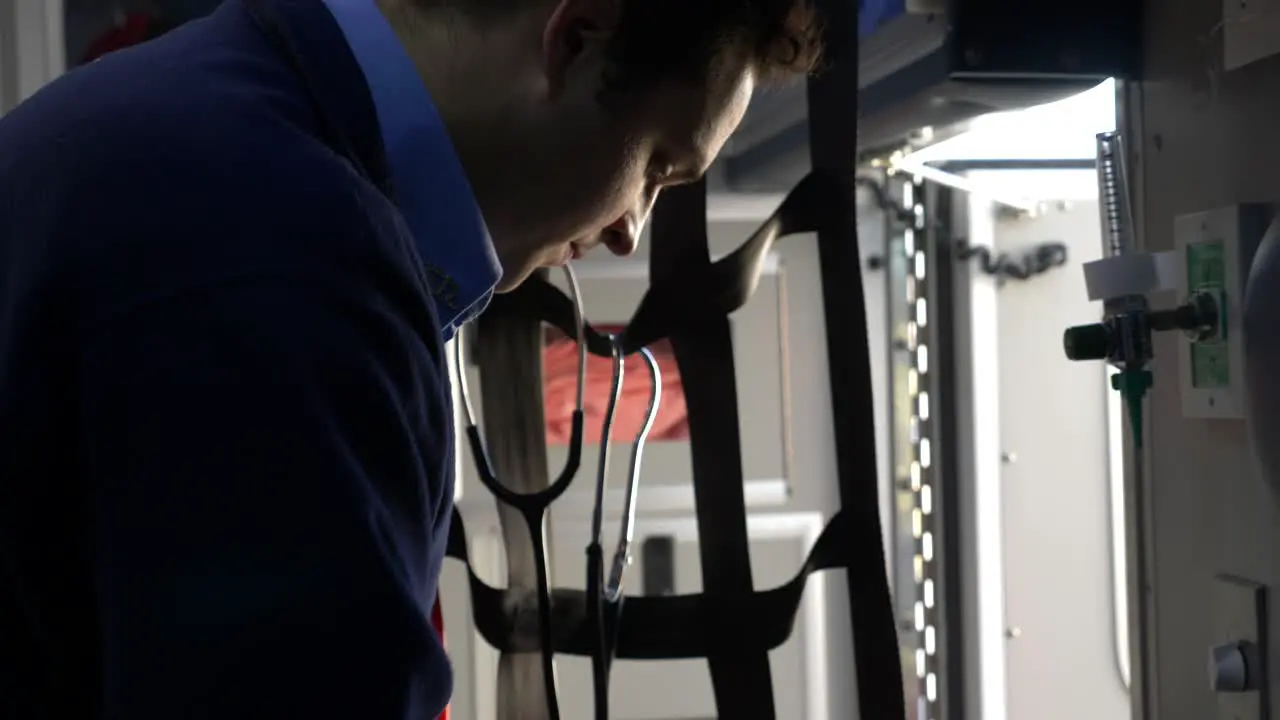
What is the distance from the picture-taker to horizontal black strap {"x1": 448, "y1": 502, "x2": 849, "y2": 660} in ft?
3.62

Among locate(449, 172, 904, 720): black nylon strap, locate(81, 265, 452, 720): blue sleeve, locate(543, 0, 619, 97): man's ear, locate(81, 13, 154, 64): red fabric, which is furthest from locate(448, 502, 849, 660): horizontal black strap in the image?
locate(81, 13, 154, 64): red fabric

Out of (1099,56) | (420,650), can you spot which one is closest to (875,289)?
(1099,56)

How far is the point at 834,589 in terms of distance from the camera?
1882mm

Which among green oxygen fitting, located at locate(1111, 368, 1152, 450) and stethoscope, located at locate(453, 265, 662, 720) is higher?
green oxygen fitting, located at locate(1111, 368, 1152, 450)

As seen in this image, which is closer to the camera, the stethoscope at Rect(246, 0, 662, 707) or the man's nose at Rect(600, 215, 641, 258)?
the man's nose at Rect(600, 215, 641, 258)

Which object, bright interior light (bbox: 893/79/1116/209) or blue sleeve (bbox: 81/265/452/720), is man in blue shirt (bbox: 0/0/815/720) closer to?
blue sleeve (bbox: 81/265/452/720)

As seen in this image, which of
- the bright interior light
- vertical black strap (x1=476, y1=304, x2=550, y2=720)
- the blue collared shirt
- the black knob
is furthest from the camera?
the bright interior light

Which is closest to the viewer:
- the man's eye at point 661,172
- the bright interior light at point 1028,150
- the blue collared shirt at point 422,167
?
the blue collared shirt at point 422,167

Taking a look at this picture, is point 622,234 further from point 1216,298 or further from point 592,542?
point 1216,298

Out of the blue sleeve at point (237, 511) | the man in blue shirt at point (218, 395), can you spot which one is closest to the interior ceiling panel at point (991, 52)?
the man in blue shirt at point (218, 395)

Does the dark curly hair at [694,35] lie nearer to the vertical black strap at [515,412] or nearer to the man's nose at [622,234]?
the man's nose at [622,234]

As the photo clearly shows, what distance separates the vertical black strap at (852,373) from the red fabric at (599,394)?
0.76 m

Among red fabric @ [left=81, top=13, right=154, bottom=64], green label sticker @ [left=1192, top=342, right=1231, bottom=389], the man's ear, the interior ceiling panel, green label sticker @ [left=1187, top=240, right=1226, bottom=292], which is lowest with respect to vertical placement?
green label sticker @ [left=1192, top=342, right=1231, bottom=389]

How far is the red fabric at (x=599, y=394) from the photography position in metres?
1.86
